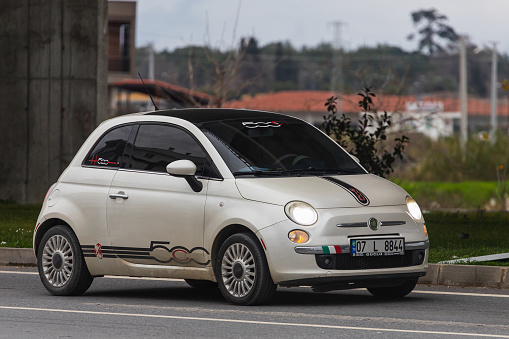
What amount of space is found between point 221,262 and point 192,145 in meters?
1.18

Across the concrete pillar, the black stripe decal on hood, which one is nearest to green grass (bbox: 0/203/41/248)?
the concrete pillar

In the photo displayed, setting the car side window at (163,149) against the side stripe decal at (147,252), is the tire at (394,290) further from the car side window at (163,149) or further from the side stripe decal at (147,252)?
the car side window at (163,149)

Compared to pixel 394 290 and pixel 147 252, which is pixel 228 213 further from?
pixel 394 290

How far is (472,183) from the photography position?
30078mm

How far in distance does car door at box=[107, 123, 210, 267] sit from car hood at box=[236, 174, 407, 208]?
1.82 feet

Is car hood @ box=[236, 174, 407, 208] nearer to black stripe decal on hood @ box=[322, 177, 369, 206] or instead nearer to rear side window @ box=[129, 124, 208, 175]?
black stripe decal on hood @ box=[322, 177, 369, 206]

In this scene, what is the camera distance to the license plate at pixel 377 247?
8703mm

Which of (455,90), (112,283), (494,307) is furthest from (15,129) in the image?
(455,90)

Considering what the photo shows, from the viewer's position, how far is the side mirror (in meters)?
9.18

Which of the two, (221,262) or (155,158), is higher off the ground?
(155,158)

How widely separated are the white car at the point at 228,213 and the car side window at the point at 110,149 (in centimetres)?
1

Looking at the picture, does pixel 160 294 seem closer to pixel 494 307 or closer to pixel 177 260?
pixel 177 260

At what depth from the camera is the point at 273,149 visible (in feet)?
31.3

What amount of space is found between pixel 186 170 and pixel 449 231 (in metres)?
6.96
